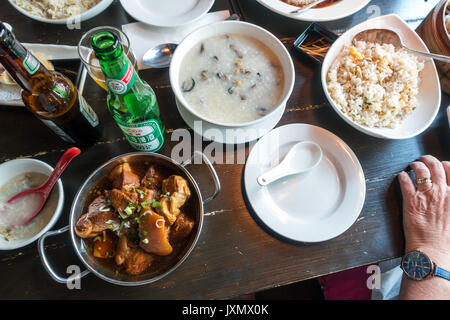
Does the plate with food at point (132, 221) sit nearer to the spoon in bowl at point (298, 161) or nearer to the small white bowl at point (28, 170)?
the small white bowl at point (28, 170)

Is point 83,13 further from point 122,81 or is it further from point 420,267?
point 420,267

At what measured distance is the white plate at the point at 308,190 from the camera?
1083 millimetres

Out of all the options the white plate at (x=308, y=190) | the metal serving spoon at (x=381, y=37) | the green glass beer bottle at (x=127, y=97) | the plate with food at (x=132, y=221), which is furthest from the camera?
the metal serving spoon at (x=381, y=37)

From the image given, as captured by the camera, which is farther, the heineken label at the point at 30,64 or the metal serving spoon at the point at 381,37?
the metal serving spoon at the point at 381,37

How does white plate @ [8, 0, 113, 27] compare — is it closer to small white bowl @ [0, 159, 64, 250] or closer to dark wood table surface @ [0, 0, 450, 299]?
dark wood table surface @ [0, 0, 450, 299]

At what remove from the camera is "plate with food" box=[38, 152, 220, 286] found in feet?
3.06

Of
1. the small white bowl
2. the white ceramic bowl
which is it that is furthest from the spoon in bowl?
the white ceramic bowl

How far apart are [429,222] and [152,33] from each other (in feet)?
4.79

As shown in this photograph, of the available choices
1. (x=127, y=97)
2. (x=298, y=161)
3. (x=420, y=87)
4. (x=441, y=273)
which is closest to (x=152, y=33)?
(x=127, y=97)

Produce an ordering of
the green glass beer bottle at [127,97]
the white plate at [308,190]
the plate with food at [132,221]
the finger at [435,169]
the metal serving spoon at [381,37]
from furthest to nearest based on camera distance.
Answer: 1. the metal serving spoon at [381,37]
2. the finger at [435,169]
3. the white plate at [308,190]
4. the plate with food at [132,221]
5. the green glass beer bottle at [127,97]

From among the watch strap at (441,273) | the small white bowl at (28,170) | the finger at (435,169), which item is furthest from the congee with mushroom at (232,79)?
the watch strap at (441,273)

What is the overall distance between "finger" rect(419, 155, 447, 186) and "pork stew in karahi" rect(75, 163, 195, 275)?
1.01 m

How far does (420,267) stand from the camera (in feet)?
3.72

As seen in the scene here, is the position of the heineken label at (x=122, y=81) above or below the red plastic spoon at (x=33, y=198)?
above
